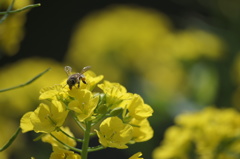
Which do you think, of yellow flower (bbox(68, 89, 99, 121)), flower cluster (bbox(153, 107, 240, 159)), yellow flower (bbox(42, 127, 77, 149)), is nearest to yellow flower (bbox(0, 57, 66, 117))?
flower cluster (bbox(153, 107, 240, 159))

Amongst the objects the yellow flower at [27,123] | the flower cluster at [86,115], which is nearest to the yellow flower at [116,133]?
the flower cluster at [86,115]

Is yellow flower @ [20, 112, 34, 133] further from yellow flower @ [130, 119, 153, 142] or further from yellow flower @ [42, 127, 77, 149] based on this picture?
yellow flower @ [130, 119, 153, 142]

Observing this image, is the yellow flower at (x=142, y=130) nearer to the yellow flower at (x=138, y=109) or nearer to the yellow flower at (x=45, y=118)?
the yellow flower at (x=138, y=109)

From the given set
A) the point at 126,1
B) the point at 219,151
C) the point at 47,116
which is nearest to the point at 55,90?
the point at 47,116

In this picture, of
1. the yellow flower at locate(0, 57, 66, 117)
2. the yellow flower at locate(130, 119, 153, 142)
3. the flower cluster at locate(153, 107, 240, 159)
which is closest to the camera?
the yellow flower at locate(130, 119, 153, 142)

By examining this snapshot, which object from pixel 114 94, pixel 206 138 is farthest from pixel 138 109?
pixel 206 138

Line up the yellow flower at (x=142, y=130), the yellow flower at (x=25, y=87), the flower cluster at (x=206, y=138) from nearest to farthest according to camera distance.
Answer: the yellow flower at (x=142, y=130) → the flower cluster at (x=206, y=138) → the yellow flower at (x=25, y=87)

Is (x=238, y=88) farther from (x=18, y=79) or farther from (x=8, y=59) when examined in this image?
(x=8, y=59)
